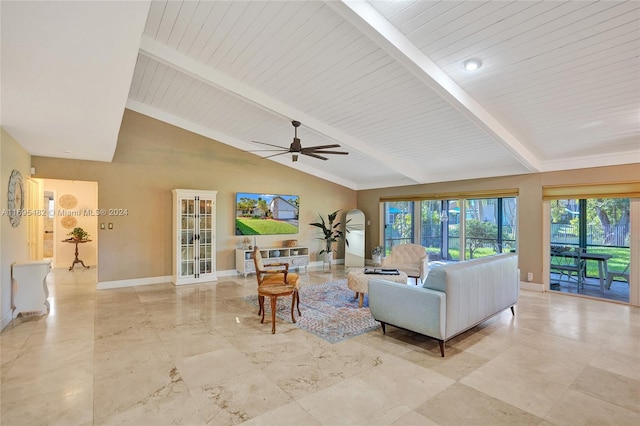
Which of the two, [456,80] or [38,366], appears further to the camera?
[456,80]

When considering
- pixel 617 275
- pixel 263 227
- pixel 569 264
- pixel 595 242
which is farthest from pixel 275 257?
pixel 617 275

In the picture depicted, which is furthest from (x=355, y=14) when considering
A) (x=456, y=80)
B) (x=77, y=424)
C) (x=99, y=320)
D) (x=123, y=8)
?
(x=99, y=320)

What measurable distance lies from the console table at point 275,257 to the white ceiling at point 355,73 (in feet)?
9.64

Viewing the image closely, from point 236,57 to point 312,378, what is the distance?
3.85 metres

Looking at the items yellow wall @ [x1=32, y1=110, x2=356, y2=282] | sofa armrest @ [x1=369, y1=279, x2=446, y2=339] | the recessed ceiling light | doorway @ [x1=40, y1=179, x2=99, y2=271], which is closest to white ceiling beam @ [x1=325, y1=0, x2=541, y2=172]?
the recessed ceiling light

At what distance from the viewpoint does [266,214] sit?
7.89 metres

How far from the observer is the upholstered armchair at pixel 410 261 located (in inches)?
245

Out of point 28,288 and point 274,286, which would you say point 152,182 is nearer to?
point 28,288

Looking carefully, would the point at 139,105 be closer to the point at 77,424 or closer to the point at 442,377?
the point at 77,424

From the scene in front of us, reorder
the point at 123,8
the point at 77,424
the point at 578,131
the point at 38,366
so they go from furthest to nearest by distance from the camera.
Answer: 1. the point at 578,131
2. the point at 38,366
3. the point at 77,424
4. the point at 123,8

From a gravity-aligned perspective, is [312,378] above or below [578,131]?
below

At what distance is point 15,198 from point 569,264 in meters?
9.17

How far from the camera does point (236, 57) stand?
4.09 m

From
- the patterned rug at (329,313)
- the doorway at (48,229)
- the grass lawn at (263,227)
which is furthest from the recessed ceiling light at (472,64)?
the doorway at (48,229)
